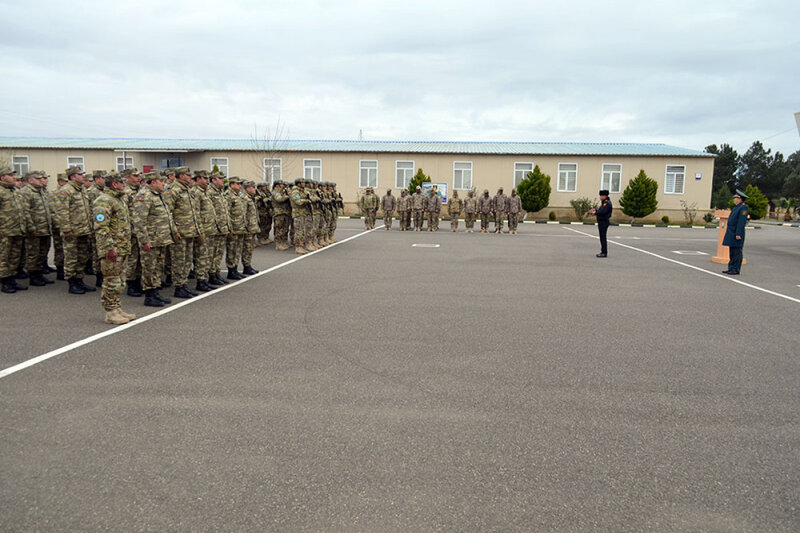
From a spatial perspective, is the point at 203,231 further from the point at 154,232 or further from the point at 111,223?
the point at 111,223

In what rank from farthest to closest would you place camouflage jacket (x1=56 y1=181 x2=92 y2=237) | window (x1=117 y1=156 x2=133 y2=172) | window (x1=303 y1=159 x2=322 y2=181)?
window (x1=117 y1=156 x2=133 y2=172), window (x1=303 y1=159 x2=322 y2=181), camouflage jacket (x1=56 y1=181 x2=92 y2=237)

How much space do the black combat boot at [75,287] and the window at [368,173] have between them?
29057 millimetres

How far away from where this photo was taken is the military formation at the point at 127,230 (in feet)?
23.0

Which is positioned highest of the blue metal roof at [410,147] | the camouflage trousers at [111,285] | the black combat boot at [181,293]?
the blue metal roof at [410,147]

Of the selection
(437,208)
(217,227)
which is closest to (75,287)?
(217,227)

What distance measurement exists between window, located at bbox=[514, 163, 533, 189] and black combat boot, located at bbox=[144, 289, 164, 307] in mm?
30893

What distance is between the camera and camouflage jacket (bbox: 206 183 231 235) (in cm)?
914

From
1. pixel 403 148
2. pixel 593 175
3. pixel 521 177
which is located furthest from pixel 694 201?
pixel 403 148

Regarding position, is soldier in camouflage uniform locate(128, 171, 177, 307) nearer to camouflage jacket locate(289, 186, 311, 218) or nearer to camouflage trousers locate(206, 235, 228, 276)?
camouflage trousers locate(206, 235, 228, 276)

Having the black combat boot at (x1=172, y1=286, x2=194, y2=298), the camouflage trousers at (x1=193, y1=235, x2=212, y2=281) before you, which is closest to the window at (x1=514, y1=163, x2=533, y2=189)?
the camouflage trousers at (x1=193, y1=235, x2=212, y2=281)

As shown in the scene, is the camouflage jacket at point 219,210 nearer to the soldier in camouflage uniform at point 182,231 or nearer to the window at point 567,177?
the soldier in camouflage uniform at point 182,231

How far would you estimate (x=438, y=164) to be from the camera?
3675 centimetres

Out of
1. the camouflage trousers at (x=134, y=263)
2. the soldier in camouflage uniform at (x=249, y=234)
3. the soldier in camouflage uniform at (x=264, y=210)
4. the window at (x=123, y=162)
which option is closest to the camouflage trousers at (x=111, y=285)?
the camouflage trousers at (x=134, y=263)

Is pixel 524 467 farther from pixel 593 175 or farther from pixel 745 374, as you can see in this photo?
pixel 593 175
